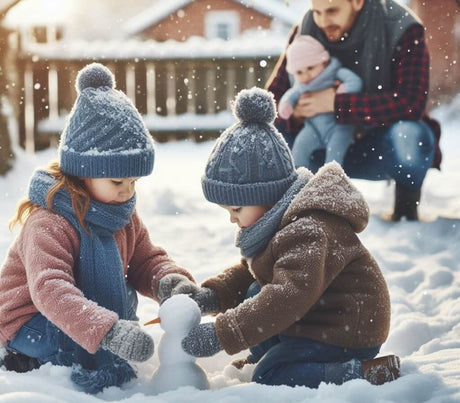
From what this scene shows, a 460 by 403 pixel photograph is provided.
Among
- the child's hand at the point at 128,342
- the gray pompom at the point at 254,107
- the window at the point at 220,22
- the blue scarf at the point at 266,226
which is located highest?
the gray pompom at the point at 254,107

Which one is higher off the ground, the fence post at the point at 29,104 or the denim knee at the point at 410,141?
the denim knee at the point at 410,141

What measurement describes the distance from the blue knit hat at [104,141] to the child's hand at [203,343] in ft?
1.95

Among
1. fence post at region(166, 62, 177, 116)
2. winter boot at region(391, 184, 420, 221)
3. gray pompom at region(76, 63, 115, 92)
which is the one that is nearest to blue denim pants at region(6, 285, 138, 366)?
gray pompom at region(76, 63, 115, 92)

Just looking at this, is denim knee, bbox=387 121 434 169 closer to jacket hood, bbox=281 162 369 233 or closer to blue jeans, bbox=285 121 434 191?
blue jeans, bbox=285 121 434 191

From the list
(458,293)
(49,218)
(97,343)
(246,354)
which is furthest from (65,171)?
(458,293)

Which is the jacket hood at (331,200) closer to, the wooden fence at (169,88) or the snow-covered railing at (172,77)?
the wooden fence at (169,88)

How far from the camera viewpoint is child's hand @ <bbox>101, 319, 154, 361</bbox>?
234 cm

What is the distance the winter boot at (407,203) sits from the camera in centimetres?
511

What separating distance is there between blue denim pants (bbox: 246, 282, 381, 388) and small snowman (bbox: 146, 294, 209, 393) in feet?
0.70

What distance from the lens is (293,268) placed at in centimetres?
240

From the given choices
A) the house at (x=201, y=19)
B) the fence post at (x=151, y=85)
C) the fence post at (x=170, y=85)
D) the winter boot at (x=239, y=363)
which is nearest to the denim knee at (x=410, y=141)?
the winter boot at (x=239, y=363)

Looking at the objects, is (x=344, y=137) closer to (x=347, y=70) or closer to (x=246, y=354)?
(x=347, y=70)

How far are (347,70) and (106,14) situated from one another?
28130mm

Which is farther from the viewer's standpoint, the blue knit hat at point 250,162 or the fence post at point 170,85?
the fence post at point 170,85
